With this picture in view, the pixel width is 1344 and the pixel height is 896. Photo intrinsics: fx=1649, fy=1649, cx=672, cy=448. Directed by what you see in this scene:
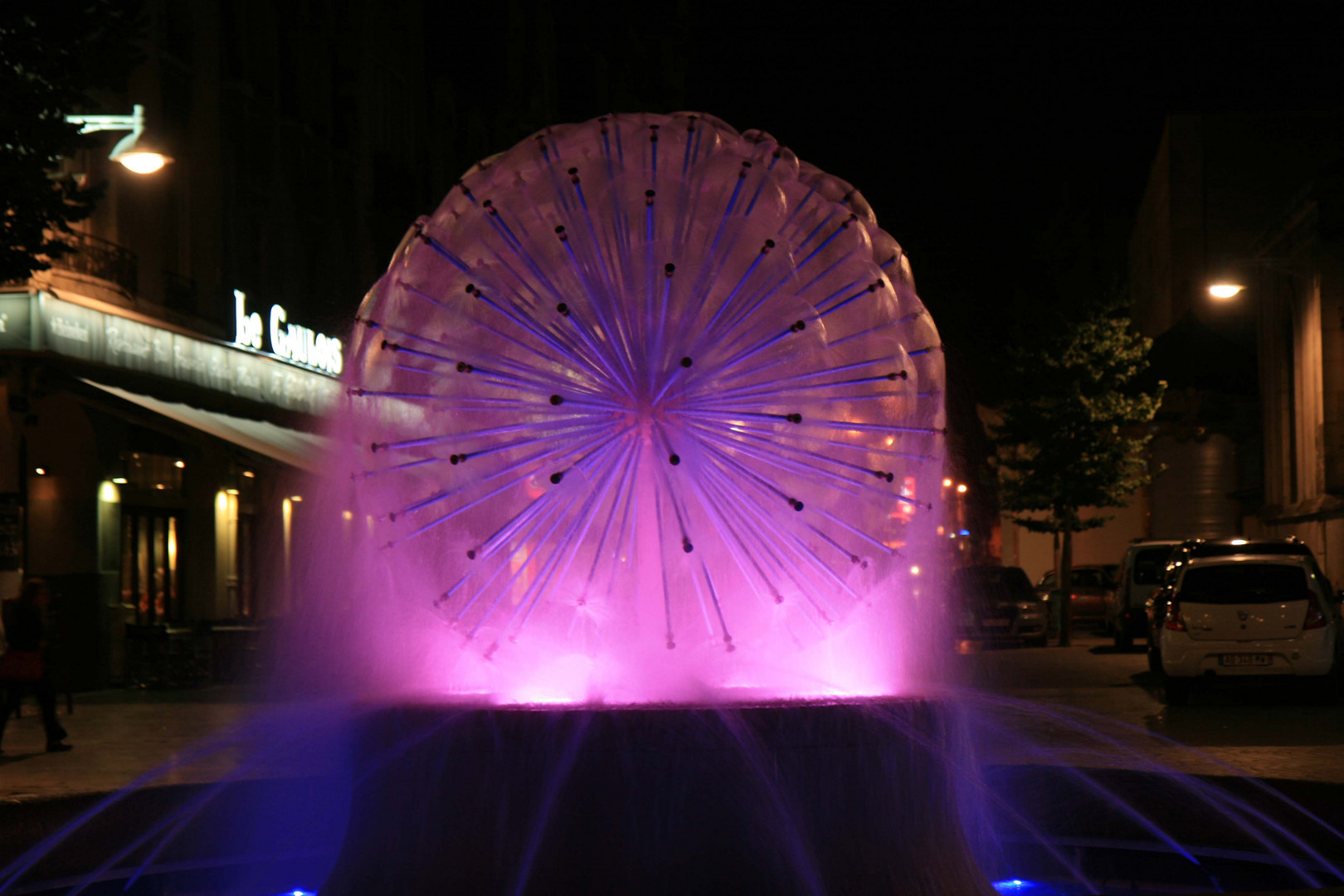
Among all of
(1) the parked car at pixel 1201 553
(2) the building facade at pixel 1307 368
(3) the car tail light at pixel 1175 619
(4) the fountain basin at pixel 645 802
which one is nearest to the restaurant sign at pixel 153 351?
(3) the car tail light at pixel 1175 619

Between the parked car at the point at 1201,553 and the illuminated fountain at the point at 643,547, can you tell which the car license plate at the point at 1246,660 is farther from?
the illuminated fountain at the point at 643,547

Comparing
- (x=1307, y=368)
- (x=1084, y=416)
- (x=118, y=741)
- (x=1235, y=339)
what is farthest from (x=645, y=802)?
(x=1235, y=339)

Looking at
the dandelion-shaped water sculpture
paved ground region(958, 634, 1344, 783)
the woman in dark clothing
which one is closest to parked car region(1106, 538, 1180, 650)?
paved ground region(958, 634, 1344, 783)

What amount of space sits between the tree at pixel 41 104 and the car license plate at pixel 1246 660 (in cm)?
1302

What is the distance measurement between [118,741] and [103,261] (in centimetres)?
914

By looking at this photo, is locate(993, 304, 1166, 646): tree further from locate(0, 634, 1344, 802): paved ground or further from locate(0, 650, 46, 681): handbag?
locate(0, 650, 46, 681): handbag

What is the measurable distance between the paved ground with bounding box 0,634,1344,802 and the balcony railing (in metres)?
5.64

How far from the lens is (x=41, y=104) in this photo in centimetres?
1300

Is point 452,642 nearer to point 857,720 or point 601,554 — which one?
point 601,554

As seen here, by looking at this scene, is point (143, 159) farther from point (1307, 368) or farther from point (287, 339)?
point (1307, 368)

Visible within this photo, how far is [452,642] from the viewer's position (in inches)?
268

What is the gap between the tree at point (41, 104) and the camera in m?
12.9

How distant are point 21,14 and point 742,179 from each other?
857 centimetres

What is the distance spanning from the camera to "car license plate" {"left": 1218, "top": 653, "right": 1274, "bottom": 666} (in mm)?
18688
